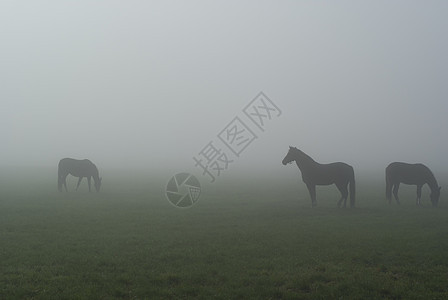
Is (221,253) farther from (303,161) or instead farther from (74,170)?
(74,170)

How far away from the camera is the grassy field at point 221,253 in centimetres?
832

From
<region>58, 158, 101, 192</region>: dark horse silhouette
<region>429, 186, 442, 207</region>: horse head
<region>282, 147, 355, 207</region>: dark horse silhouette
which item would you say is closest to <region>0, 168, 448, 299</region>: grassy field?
<region>282, 147, 355, 207</region>: dark horse silhouette

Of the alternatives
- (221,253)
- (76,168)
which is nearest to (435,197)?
(221,253)

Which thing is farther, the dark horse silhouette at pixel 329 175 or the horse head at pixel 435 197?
the horse head at pixel 435 197

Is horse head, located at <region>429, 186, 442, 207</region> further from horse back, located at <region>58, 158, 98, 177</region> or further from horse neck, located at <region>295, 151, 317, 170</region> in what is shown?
horse back, located at <region>58, 158, 98, 177</region>

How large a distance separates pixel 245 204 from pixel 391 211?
859 centimetres

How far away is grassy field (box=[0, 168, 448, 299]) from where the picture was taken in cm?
832

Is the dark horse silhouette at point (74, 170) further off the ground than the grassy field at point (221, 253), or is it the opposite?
the dark horse silhouette at point (74, 170)

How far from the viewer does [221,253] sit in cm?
1126

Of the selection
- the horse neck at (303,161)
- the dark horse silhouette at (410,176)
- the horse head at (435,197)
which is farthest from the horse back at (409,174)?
the horse neck at (303,161)

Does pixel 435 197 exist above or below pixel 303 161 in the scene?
below

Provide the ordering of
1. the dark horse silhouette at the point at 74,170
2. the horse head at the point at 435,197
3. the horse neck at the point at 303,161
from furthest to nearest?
the dark horse silhouette at the point at 74,170, the horse head at the point at 435,197, the horse neck at the point at 303,161

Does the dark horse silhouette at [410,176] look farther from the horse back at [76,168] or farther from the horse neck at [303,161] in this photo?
the horse back at [76,168]

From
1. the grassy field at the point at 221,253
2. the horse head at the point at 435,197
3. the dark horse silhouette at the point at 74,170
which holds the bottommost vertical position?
the grassy field at the point at 221,253
